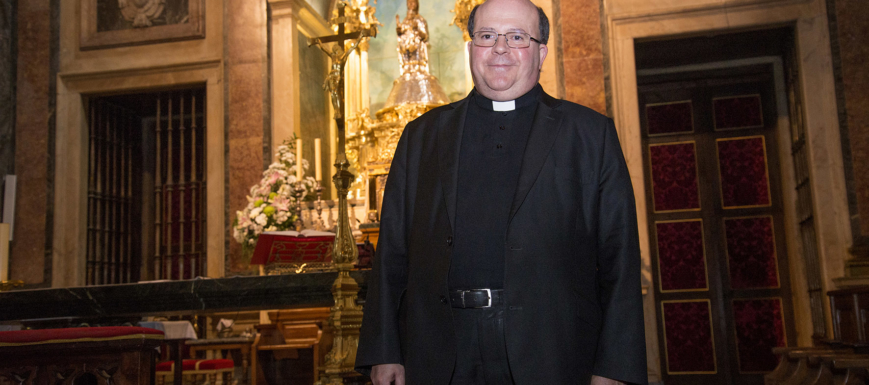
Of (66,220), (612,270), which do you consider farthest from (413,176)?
(66,220)

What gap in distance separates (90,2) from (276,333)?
4744 mm

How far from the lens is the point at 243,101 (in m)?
8.44

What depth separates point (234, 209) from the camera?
8258 millimetres

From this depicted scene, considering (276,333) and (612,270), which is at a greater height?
(612,270)

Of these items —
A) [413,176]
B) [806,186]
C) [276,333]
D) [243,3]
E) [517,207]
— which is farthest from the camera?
[243,3]

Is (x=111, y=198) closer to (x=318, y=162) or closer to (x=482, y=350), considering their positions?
(x=318, y=162)

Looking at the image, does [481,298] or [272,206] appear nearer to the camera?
[481,298]

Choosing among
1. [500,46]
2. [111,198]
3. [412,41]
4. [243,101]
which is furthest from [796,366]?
[111,198]

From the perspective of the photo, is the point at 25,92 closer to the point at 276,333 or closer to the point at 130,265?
the point at 130,265

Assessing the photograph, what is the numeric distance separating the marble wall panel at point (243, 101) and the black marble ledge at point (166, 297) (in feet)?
A: 12.5

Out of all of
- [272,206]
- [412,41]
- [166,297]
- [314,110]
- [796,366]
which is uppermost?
[412,41]

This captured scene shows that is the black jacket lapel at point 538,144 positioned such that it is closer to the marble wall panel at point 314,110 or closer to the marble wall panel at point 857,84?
the marble wall panel at point 857,84

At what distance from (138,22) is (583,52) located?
5.05m

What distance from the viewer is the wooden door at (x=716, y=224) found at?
353 inches
